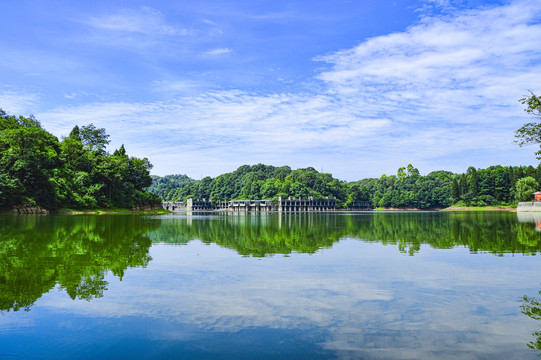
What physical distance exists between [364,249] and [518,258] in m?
5.42

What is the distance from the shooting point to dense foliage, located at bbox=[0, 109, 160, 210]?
60656mm

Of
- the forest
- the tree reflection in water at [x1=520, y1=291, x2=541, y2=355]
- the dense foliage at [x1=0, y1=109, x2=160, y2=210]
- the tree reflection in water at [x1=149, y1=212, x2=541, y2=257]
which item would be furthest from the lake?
the forest

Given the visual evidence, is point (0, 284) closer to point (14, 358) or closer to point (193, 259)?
point (14, 358)

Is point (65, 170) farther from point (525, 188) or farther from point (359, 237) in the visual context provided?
point (525, 188)

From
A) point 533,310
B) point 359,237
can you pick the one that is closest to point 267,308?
point 533,310

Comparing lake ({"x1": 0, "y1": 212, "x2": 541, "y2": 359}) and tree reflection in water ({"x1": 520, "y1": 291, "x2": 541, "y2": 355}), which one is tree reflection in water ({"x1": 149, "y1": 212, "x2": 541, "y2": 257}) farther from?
tree reflection in water ({"x1": 520, "y1": 291, "x2": 541, "y2": 355})

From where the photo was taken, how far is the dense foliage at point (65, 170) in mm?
60656

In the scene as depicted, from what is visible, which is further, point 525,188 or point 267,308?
point 525,188

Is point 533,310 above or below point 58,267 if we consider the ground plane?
below

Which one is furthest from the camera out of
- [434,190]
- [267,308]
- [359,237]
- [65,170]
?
[434,190]

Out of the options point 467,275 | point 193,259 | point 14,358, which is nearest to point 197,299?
point 14,358

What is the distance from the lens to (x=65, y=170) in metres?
74.0

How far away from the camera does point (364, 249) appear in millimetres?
16266

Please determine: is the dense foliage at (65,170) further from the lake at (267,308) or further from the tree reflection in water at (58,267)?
the lake at (267,308)
